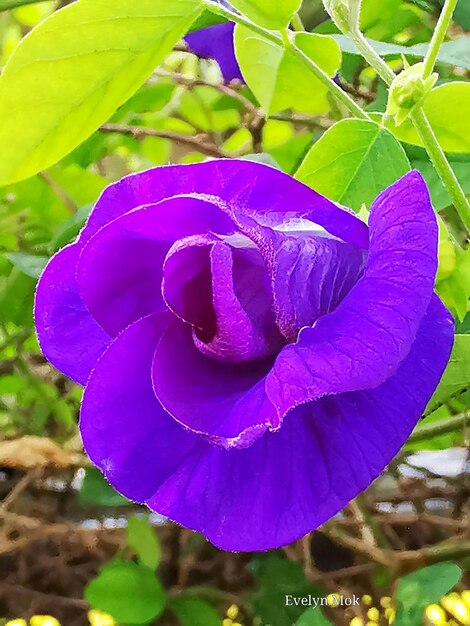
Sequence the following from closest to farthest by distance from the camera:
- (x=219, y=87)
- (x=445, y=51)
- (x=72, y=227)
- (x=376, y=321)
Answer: (x=376, y=321) < (x=445, y=51) < (x=72, y=227) < (x=219, y=87)

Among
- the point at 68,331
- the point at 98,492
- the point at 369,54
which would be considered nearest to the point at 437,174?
the point at 369,54

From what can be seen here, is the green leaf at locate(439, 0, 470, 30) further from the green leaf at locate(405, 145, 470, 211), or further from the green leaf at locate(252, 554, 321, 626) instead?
the green leaf at locate(252, 554, 321, 626)

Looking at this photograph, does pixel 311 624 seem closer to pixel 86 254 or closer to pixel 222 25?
pixel 86 254

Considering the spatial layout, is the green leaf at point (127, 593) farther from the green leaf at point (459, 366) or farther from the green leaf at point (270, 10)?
the green leaf at point (270, 10)

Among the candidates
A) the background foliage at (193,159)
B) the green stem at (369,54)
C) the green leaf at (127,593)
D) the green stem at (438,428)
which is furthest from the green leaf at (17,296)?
the green stem at (369,54)

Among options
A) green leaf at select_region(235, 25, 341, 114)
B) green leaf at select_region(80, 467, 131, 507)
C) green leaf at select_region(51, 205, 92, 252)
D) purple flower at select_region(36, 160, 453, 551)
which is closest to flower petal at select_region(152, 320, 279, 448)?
purple flower at select_region(36, 160, 453, 551)

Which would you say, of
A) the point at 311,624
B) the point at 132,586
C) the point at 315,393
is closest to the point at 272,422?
the point at 315,393

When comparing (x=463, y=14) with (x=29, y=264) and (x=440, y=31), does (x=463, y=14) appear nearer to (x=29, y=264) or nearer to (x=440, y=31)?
(x=440, y=31)
